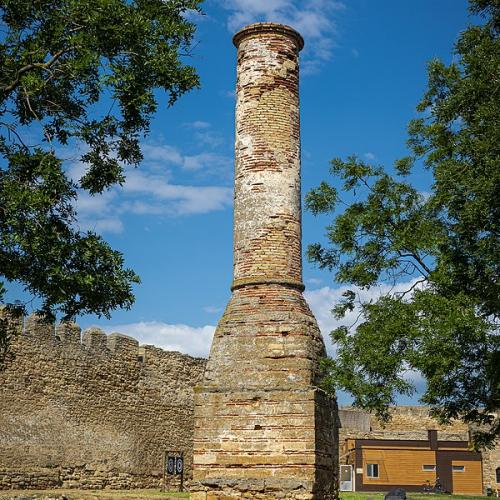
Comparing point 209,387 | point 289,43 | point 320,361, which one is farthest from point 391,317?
point 289,43

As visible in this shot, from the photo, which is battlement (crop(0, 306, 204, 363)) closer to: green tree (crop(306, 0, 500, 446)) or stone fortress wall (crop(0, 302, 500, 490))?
stone fortress wall (crop(0, 302, 500, 490))

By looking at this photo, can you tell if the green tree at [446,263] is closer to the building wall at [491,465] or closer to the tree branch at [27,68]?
the tree branch at [27,68]

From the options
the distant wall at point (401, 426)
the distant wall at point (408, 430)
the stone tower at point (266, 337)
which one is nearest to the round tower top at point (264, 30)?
the stone tower at point (266, 337)

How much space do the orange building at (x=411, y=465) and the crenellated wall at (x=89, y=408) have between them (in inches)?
448

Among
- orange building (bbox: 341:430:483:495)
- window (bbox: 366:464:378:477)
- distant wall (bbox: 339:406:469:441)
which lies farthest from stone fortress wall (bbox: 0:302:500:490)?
window (bbox: 366:464:378:477)

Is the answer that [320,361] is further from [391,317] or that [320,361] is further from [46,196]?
[46,196]

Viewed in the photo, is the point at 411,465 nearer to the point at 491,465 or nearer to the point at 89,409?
the point at 491,465

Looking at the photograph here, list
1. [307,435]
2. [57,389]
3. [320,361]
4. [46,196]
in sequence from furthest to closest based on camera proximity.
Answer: [57,389] < [320,361] < [307,435] < [46,196]

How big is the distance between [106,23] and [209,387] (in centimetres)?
626

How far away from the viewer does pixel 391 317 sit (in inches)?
562

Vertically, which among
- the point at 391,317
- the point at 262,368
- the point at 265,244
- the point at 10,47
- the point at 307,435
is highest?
the point at 10,47

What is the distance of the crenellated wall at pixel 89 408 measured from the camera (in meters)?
19.8

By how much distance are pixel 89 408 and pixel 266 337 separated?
10.2 metres

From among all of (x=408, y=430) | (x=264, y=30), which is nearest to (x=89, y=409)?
(x=264, y=30)
